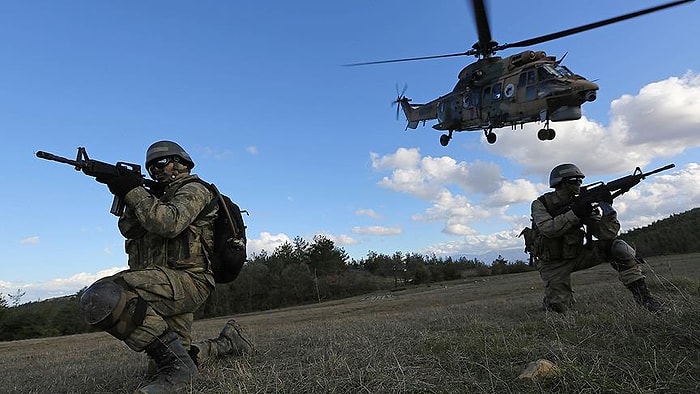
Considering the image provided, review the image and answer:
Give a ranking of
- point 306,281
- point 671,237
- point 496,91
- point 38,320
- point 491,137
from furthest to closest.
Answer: point 306,281
point 671,237
point 38,320
point 491,137
point 496,91

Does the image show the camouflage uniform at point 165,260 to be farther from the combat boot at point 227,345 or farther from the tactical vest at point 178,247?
the combat boot at point 227,345

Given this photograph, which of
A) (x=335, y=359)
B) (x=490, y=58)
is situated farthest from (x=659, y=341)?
(x=490, y=58)

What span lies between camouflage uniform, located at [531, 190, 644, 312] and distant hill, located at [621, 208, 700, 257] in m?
27.7

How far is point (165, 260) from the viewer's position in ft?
13.4

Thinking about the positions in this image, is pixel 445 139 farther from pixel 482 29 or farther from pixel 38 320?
pixel 38 320

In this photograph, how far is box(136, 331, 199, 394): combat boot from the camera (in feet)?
11.5

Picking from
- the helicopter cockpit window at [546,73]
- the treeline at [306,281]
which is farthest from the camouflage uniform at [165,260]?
the treeline at [306,281]

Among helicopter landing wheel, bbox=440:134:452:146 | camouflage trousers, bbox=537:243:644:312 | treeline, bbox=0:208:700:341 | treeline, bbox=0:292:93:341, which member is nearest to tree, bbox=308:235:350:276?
treeline, bbox=0:208:700:341

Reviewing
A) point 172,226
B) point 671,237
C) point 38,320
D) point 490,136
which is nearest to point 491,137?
point 490,136

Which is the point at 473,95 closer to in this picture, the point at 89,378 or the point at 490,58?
the point at 490,58

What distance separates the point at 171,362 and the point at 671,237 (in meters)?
38.8

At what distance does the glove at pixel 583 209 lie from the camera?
604cm

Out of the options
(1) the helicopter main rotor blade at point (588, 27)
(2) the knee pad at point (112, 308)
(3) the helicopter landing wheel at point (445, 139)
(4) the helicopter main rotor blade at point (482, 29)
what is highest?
(4) the helicopter main rotor blade at point (482, 29)

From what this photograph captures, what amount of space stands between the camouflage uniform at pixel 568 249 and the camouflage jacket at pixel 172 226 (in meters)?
4.17
